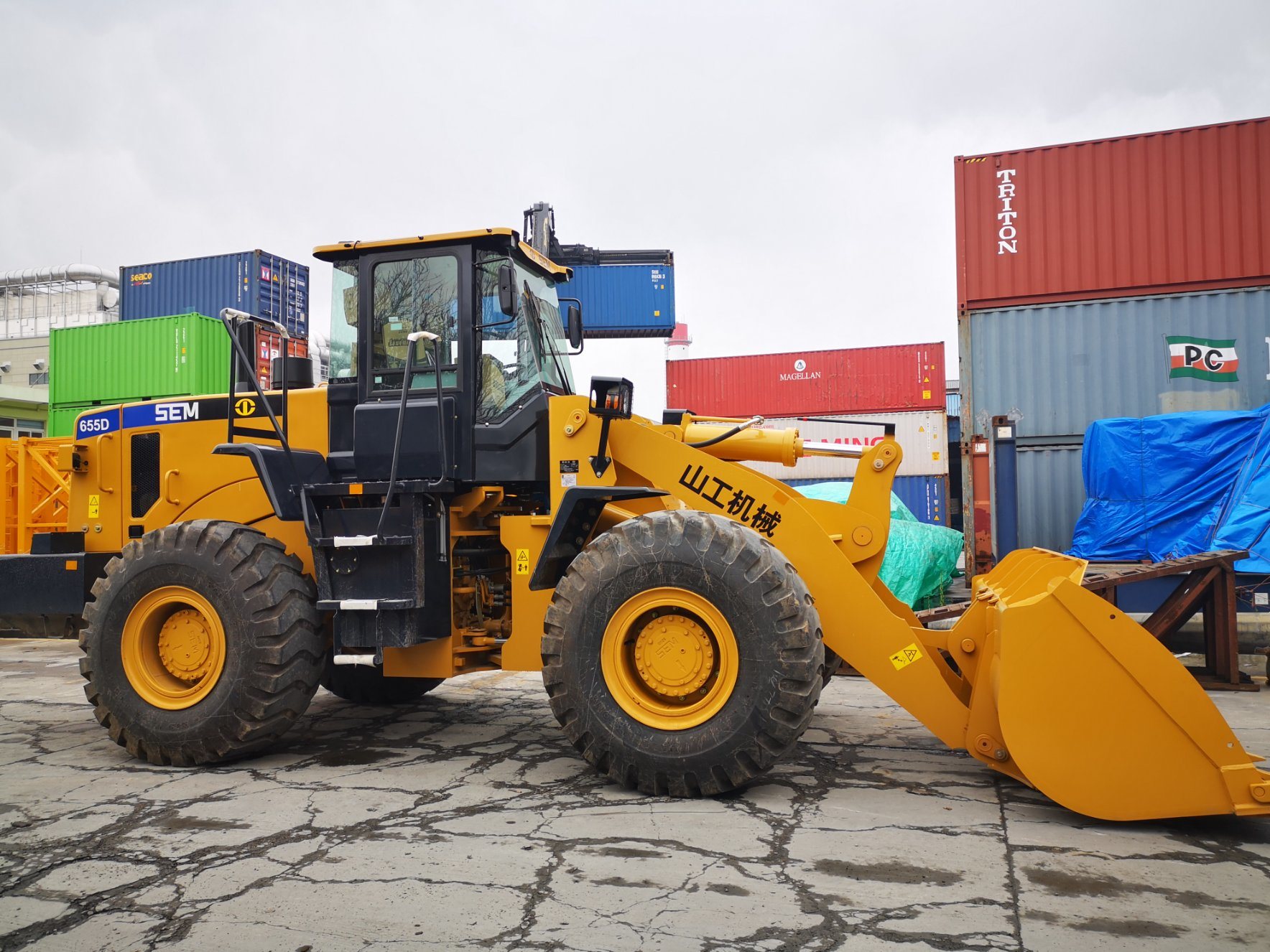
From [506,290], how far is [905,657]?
8.83 ft

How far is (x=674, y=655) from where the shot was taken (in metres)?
4.36

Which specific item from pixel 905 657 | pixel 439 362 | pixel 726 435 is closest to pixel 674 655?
pixel 905 657

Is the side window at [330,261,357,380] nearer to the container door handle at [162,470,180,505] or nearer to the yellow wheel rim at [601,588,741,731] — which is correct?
the container door handle at [162,470,180,505]

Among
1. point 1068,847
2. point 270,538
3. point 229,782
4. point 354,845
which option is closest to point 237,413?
point 270,538

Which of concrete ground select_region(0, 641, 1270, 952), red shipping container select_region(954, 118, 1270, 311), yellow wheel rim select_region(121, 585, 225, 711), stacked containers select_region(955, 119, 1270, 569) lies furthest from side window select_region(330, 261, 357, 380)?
red shipping container select_region(954, 118, 1270, 311)

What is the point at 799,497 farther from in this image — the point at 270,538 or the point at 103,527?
the point at 103,527

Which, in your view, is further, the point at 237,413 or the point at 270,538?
the point at 237,413

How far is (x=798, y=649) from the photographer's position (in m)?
4.10

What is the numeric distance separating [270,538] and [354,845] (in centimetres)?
204

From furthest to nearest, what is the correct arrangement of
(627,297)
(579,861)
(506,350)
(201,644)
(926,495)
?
(627,297) < (926,495) < (506,350) < (201,644) < (579,861)

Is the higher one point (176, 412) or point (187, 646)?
point (176, 412)

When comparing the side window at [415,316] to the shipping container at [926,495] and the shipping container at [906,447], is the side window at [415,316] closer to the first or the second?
the shipping container at [906,447]

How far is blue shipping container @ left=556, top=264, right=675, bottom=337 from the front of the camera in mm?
19656

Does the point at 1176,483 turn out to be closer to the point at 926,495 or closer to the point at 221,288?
the point at 926,495
